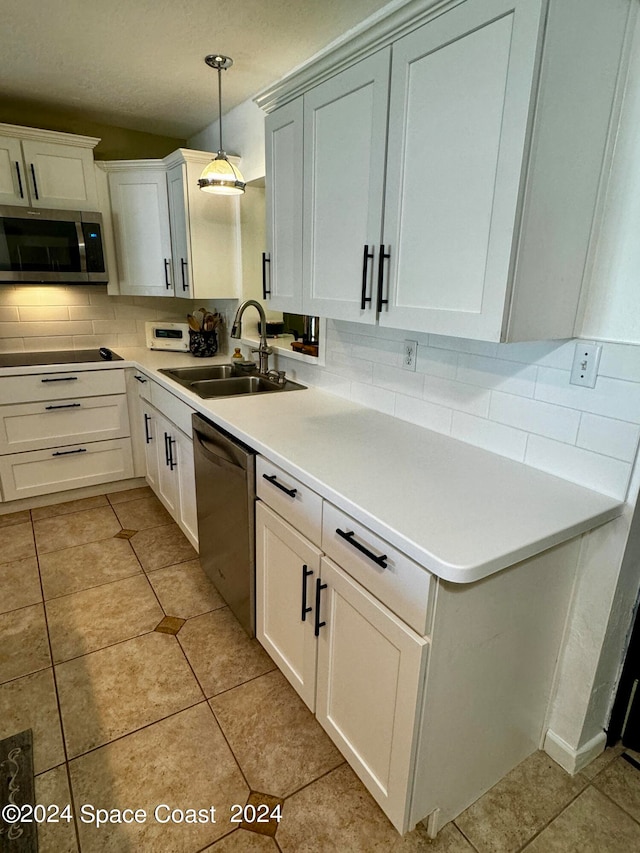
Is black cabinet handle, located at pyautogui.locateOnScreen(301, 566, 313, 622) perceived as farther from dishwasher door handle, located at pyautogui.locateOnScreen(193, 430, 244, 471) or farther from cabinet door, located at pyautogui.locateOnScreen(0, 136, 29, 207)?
cabinet door, located at pyautogui.locateOnScreen(0, 136, 29, 207)

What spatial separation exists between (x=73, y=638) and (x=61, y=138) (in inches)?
108

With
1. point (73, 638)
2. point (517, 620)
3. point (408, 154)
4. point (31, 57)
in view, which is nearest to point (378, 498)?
point (517, 620)

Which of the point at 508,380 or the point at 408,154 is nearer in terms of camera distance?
the point at 408,154

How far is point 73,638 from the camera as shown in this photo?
200 centimetres

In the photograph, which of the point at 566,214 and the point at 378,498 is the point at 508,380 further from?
the point at 378,498

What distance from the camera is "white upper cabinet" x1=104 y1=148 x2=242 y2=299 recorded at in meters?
2.90

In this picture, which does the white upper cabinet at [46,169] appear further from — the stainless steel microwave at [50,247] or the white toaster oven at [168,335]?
the white toaster oven at [168,335]

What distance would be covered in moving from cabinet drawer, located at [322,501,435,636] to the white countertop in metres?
0.04

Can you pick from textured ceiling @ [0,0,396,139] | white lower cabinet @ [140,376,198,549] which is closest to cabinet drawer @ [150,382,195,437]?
white lower cabinet @ [140,376,198,549]

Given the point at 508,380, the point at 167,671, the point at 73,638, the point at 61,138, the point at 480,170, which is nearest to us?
the point at 480,170

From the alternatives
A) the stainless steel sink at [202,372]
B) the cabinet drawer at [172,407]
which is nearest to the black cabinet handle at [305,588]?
the cabinet drawer at [172,407]

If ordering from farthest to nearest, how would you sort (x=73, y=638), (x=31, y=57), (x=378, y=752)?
1. (x=31, y=57)
2. (x=73, y=638)
3. (x=378, y=752)

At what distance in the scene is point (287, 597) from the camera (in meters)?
1.60

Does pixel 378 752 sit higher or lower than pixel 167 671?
higher
